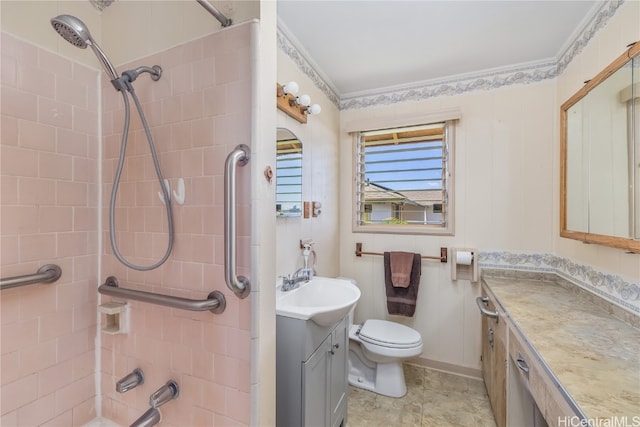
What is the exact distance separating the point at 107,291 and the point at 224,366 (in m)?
0.60

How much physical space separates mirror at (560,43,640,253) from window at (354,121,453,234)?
760mm

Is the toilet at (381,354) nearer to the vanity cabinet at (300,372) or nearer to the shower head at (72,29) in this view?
the vanity cabinet at (300,372)

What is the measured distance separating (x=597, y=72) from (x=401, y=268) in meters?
1.72

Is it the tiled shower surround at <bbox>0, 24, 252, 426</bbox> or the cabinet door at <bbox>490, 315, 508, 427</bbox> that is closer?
the tiled shower surround at <bbox>0, 24, 252, 426</bbox>

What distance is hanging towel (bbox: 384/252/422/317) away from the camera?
226cm

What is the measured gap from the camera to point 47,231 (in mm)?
1046

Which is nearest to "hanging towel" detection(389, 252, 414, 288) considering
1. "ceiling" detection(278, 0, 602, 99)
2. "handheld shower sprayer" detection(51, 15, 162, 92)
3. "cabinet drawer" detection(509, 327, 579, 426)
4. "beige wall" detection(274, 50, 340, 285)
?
"beige wall" detection(274, 50, 340, 285)

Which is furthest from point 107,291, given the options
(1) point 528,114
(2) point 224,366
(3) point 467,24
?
(1) point 528,114

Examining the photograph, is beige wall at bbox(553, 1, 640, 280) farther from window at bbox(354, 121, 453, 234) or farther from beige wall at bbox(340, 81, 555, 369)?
window at bbox(354, 121, 453, 234)

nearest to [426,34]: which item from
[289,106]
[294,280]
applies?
[289,106]

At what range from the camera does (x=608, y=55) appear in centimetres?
143

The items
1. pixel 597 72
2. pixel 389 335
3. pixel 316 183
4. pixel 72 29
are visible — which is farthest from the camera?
pixel 316 183

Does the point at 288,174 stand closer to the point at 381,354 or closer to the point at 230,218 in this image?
the point at 230,218

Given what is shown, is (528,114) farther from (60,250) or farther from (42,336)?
(42,336)
